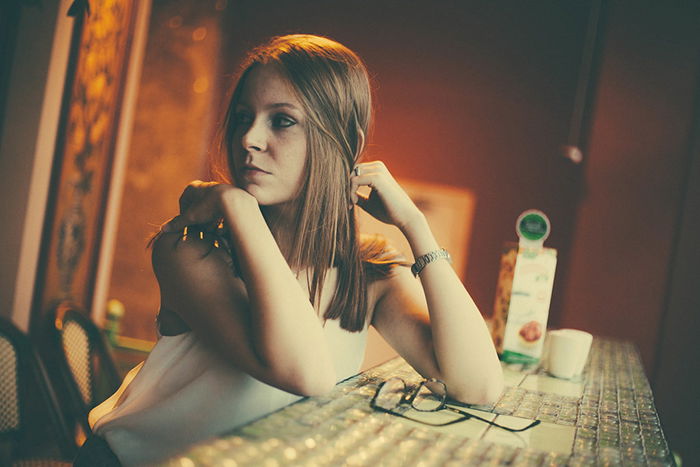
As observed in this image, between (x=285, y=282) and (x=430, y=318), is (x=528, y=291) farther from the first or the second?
(x=285, y=282)

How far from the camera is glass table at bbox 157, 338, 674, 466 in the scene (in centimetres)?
63

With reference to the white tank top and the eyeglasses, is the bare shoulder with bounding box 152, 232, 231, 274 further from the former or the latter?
the eyeglasses

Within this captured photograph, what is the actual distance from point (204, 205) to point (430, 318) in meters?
0.50

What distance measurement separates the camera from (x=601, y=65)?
305 centimetres

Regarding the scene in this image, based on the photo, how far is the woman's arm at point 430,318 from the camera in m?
1.00

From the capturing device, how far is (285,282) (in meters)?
0.94

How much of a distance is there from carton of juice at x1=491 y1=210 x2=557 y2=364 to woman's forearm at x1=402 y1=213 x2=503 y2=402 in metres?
0.30

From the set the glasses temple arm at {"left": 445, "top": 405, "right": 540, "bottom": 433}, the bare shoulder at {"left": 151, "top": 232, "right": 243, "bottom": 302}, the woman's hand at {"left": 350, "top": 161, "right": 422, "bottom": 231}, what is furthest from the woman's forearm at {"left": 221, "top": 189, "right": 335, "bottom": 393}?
the woman's hand at {"left": 350, "top": 161, "right": 422, "bottom": 231}

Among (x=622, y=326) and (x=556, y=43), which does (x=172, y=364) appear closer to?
(x=622, y=326)

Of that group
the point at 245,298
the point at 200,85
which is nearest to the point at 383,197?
the point at 245,298

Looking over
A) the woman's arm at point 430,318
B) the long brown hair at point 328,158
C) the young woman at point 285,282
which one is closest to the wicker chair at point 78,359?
the young woman at point 285,282

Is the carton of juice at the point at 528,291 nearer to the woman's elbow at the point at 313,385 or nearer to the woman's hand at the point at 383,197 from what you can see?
the woman's hand at the point at 383,197

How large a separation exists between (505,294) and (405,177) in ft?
7.45

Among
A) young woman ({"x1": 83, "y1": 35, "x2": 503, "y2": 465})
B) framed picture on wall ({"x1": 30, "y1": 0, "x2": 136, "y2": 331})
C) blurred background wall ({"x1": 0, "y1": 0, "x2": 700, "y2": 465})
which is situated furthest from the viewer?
blurred background wall ({"x1": 0, "y1": 0, "x2": 700, "y2": 465})
